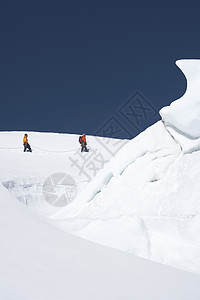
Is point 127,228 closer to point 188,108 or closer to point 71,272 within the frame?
point 71,272

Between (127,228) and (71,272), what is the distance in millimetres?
2244

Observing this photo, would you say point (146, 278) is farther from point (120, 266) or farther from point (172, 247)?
point (172, 247)

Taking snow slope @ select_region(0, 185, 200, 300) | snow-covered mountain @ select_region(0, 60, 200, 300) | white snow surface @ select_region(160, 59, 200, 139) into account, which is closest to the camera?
snow slope @ select_region(0, 185, 200, 300)

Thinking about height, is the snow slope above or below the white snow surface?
below

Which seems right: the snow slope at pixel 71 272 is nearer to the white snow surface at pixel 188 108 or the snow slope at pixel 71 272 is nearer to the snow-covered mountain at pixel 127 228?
the snow-covered mountain at pixel 127 228

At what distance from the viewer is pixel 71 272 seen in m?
3.16

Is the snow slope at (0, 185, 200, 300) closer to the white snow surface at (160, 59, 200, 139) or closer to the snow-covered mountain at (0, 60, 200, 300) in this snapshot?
the snow-covered mountain at (0, 60, 200, 300)

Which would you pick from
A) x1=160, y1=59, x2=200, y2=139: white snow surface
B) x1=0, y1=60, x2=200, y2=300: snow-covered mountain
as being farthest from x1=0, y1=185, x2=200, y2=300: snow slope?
x1=160, y1=59, x2=200, y2=139: white snow surface

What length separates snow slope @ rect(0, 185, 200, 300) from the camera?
8.77 ft

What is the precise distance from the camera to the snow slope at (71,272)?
2.67m

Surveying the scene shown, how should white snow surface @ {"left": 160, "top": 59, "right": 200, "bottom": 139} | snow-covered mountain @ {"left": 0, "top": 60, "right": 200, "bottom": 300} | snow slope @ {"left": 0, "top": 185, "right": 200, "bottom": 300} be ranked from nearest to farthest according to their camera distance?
1. snow slope @ {"left": 0, "top": 185, "right": 200, "bottom": 300}
2. snow-covered mountain @ {"left": 0, "top": 60, "right": 200, "bottom": 300}
3. white snow surface @ {"left": 160, "top": 59, "right": 200, "bottom": 139}

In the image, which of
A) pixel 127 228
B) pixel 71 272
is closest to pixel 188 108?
pixel 127 228

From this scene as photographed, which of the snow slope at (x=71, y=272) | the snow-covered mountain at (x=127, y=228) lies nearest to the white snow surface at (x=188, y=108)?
the snow-covered mountain at (x=127, y=228)

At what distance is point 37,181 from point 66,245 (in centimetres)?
809
